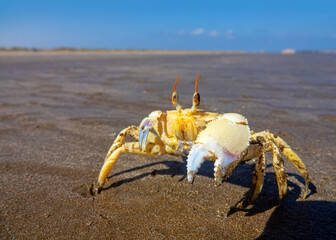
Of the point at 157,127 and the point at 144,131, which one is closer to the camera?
the point at 144,131

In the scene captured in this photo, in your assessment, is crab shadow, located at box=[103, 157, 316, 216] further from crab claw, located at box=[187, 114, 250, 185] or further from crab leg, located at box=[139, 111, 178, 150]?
crab claw, located at box=[187, 114, 250, 185]

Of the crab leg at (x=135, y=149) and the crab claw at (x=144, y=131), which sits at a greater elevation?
the crab claw at (x=144, y=131)

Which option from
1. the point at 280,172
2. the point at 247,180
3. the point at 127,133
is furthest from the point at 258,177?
the point at 127,133

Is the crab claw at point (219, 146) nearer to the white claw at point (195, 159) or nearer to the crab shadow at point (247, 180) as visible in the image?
the white claw at point (195, 159)

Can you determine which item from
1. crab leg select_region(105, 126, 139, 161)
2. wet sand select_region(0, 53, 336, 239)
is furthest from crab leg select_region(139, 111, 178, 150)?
wet sand select_region(0, 53, 336, 239)

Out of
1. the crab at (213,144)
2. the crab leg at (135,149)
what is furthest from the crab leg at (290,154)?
the crab leg at (135,149)

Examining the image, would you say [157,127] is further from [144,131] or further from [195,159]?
[195,159]

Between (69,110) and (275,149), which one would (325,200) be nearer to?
(275,149)
